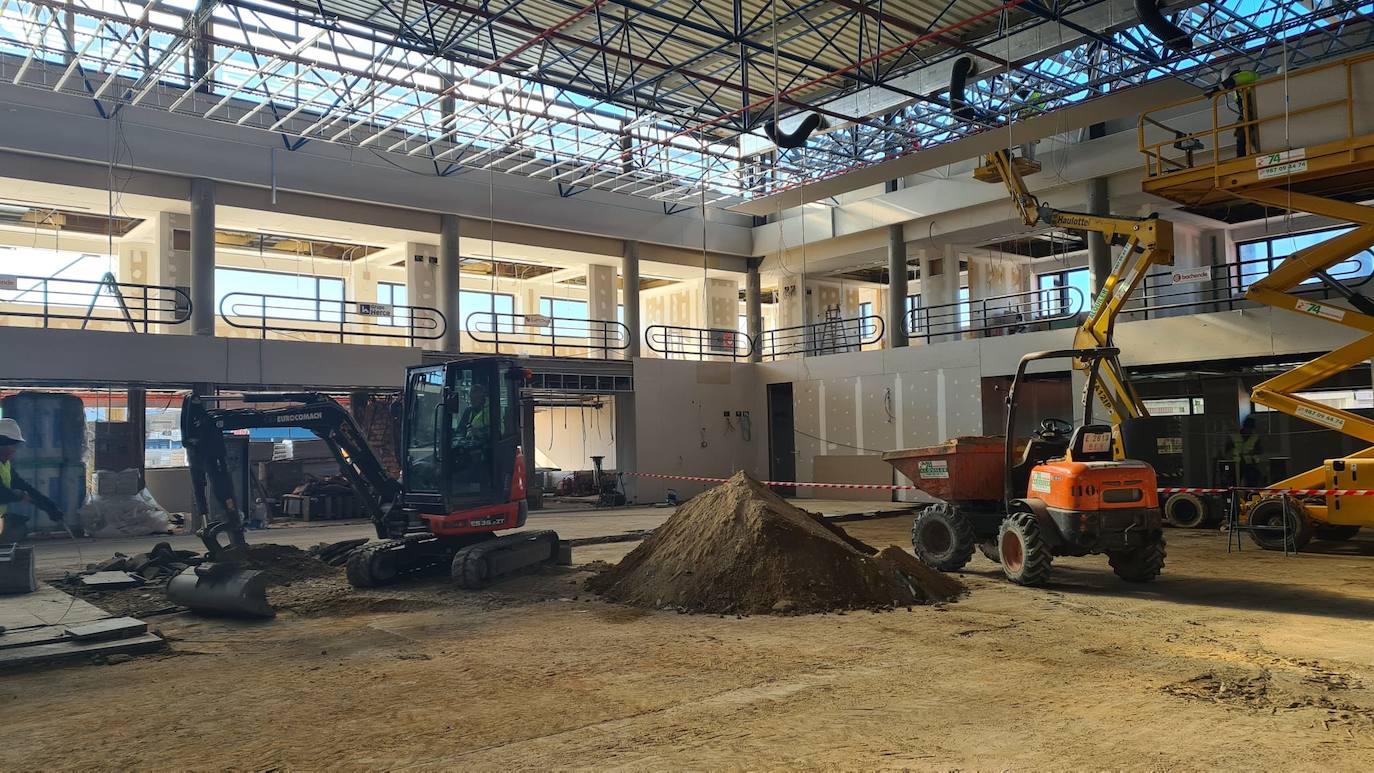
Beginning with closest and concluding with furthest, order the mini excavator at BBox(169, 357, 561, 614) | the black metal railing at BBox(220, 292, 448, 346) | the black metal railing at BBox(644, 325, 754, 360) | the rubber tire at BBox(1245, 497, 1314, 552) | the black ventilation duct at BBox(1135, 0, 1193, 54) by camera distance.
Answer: the mini excavator at BBox(169, 357, 561, 614)
the rubber tire at BBox(1245, 497, 1314, 552)
the black ventilation duct at BBox(1135, 0, 1193, 54)
the black metal railing at BBox(220, 292, 448, 346)
the black metal railing at BBox(644, 325, 754, 360)

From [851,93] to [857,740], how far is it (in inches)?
568

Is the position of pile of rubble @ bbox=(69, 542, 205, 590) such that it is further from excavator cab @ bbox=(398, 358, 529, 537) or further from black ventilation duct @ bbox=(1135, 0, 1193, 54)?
black ventilation duct @ bbox=(1135, 0, 1193, 54)

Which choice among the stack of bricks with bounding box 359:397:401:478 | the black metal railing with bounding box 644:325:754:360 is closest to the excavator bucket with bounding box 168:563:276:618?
the stack of bricks with bounding box 359:397:401:478

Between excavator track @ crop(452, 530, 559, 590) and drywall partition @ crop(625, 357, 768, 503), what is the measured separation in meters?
12.8

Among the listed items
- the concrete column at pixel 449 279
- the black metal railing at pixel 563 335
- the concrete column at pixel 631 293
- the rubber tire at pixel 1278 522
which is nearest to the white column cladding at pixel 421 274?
the black metal railing at pixel 563 335

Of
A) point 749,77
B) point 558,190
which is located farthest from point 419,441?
point 558,190

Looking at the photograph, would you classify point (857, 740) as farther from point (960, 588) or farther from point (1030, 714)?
point (960, 588)

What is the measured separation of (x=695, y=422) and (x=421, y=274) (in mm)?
8188

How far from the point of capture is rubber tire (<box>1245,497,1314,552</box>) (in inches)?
494

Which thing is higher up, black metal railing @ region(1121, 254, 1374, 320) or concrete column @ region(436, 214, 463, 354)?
concrete column @ region(436, 214, 463, 354)

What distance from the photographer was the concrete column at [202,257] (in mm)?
19016

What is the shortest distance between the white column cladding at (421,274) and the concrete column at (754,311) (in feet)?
29.2

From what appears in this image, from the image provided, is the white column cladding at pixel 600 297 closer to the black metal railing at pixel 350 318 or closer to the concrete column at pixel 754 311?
the concrete column at pixel 754 311

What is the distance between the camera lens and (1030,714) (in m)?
5.58
